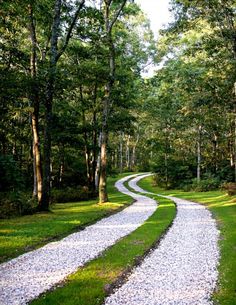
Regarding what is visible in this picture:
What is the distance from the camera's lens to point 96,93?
1502 inches

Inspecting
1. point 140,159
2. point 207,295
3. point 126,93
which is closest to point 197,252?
point 207,295

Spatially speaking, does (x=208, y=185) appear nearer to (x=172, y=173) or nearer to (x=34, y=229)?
(x=172, y=173)

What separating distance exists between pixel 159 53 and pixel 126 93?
18.6 metres

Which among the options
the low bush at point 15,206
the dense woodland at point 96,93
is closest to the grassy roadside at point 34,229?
the low bush at point 15,206

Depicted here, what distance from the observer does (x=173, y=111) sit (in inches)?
2034

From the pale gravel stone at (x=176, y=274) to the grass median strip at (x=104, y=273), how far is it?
1.13ft

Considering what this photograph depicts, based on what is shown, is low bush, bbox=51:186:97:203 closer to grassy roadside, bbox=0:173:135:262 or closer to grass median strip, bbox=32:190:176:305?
grassy roadside, bbox=0:173:135:262

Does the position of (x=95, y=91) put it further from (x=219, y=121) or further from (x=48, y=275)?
(x=48, y=275)

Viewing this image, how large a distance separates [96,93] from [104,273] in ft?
97.9

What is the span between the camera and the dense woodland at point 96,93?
2223 cm

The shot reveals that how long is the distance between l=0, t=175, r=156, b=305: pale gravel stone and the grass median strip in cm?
38

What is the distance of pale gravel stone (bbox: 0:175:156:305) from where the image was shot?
28.1 feet

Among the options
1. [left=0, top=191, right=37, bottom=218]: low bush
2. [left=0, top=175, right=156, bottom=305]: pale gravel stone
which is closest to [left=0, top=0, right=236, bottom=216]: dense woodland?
[left=0, top=191, right=37, bottom=218]: low bush

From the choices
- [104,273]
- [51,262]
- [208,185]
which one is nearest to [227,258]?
[104,273]
